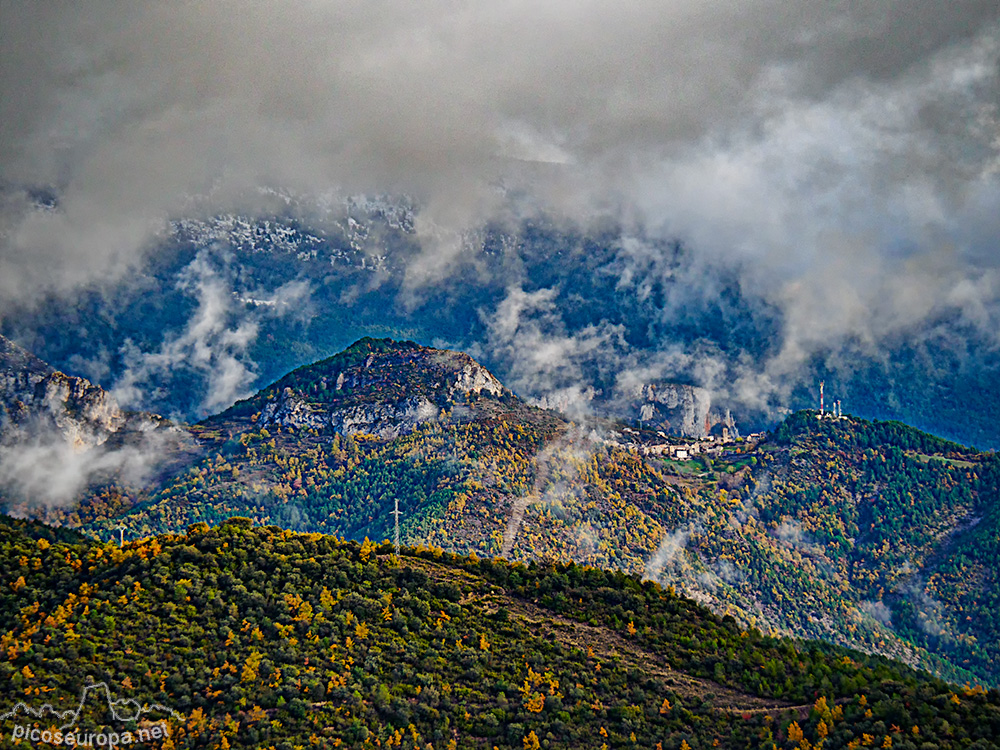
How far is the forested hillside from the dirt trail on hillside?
0.41m

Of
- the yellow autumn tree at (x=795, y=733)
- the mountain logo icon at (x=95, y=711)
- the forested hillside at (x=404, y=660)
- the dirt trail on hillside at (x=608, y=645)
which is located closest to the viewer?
the mountain logo icon at (x=95, y=711)

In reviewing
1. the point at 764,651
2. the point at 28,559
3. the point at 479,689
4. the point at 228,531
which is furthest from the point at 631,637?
the point at 28,559

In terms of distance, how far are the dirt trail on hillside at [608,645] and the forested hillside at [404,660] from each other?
0.41m

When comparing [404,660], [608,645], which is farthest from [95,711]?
[608,645]

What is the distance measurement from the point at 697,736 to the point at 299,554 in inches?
2617

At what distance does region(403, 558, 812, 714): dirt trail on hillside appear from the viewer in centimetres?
12375

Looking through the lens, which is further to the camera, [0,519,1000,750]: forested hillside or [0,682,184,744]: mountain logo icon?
[0,519,1000,750]: forested hillside

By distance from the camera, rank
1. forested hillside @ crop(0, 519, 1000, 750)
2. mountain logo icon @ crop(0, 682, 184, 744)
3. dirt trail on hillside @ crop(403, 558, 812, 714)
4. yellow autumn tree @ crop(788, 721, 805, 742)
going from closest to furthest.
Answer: mountain logo icon @ crop(0, 682, 184, 744) → yellow autumn tree @ crop(788, 721, 805, 742) → forested hillside @ crop(0, 519, 1000, 750) → dirt trail on hillside @ crop(403, 558, 812, 714)

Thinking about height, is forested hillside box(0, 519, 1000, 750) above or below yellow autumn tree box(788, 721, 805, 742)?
above

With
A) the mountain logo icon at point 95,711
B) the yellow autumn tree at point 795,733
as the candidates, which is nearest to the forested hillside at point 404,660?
the yellow autumn tree at point 795,733

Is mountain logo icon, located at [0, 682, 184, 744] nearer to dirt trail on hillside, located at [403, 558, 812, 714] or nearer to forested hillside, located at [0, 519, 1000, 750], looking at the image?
forested hillside, located at [0, 519, 1000, 750]

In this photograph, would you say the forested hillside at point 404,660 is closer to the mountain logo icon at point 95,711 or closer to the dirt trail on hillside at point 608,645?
the dirt trail on hillside at point 608,645

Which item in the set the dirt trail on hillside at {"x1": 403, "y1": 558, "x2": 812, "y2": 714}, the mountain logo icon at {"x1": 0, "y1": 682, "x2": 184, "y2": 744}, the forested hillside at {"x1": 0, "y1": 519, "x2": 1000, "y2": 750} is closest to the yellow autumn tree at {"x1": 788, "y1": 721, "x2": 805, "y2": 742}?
the forested hillside at {"x1": 0, "y1": 519, "x2": 1000, "y2": 750}

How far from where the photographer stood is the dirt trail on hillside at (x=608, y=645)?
406 feet
